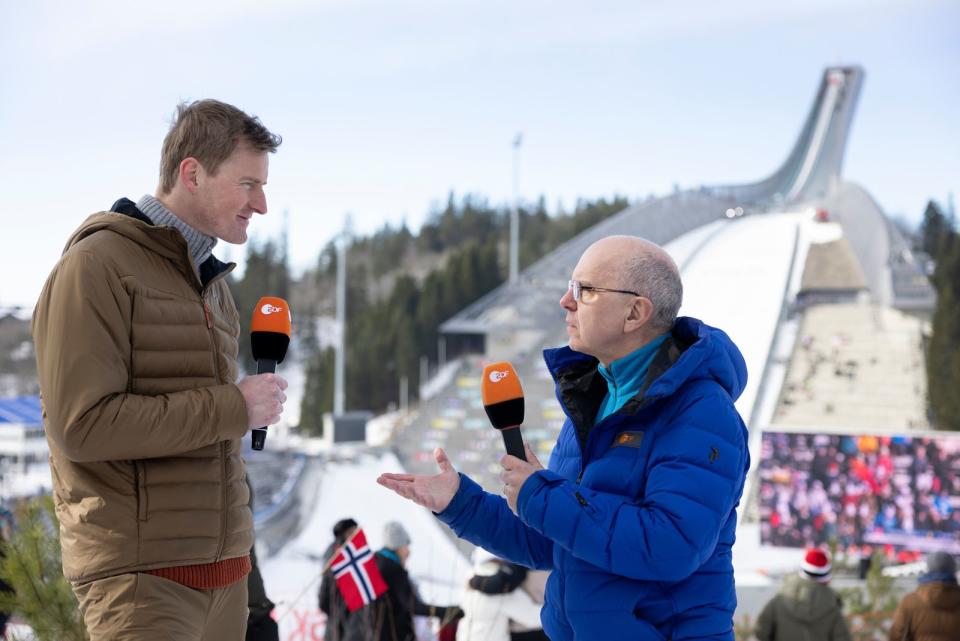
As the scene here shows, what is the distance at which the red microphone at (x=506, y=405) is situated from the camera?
1.88 metres

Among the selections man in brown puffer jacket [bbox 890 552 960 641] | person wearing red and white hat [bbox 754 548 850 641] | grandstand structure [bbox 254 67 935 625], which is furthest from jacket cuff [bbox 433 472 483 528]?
grandstand structure [bbox 254 67 935 625]

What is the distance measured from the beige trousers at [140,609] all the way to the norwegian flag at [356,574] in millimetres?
2432

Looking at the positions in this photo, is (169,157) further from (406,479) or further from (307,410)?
(307,410)

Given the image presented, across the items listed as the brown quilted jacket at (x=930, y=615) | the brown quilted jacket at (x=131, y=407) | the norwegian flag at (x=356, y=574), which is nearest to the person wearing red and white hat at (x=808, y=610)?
the brown quilted jacket at (x=930, y=615)

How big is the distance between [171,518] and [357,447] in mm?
24684

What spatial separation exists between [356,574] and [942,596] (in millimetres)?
2770

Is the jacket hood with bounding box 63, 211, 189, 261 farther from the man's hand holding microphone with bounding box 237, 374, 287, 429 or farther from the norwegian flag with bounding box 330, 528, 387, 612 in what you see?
the norwegian flag with bounding box 330, 528, 387, 612

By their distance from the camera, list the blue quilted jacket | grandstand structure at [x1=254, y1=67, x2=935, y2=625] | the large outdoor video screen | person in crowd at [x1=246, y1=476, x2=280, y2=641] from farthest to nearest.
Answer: grandstand structure at [x1=254, y1=67, x2=935, y2=625], the large outdoor video screen, person in crowd at [x1=246, y1=476, x2=280, y2=641], the blue quilted jacket

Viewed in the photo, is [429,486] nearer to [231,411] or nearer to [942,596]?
[231,411]

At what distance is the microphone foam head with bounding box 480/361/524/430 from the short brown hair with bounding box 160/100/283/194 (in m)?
0.69

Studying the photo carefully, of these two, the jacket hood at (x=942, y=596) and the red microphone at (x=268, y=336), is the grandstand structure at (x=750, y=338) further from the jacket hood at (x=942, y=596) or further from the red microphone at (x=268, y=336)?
the red microphone at (x=268, y=336)

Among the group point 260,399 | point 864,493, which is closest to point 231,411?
point 260,399

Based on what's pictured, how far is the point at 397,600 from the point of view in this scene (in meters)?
4.53

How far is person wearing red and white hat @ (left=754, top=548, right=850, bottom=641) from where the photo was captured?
4.50 metres
